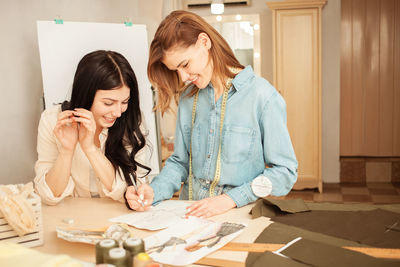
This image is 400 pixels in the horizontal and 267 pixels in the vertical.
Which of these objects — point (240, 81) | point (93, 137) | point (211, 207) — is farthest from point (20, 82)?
point (211, 207)

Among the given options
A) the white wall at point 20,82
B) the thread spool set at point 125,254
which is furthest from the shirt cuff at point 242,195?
the white wall at point 20,82

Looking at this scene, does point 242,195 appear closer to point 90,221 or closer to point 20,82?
point 90,221

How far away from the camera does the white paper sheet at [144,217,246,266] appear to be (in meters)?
1.11

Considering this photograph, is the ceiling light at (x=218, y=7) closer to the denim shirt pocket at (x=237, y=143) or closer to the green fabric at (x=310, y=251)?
the denim shirt pocket at (x=237, y=143)

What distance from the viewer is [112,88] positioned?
1893 mm

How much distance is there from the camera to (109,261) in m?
0.89

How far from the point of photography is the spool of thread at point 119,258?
2.86 ft

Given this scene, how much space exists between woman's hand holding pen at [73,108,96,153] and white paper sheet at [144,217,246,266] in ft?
2.14

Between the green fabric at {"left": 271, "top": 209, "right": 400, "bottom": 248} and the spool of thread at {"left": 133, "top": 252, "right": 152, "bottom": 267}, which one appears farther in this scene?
the green fabric at {"left": 271, "top": 209, "right": 400, "bottom": 248}

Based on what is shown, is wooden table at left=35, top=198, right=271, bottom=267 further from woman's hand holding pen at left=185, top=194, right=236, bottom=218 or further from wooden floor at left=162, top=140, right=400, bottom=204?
wooden floor at left=162, top=140, right=400, bottom=204

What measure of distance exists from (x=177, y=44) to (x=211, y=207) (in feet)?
2.10

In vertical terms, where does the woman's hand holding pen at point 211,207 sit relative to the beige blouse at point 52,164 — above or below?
below

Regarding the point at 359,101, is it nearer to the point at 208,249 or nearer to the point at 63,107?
the point at 63,107

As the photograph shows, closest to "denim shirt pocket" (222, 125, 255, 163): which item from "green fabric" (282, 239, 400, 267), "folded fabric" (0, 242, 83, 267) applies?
"green fabric" (282, 239, 400, 267)
